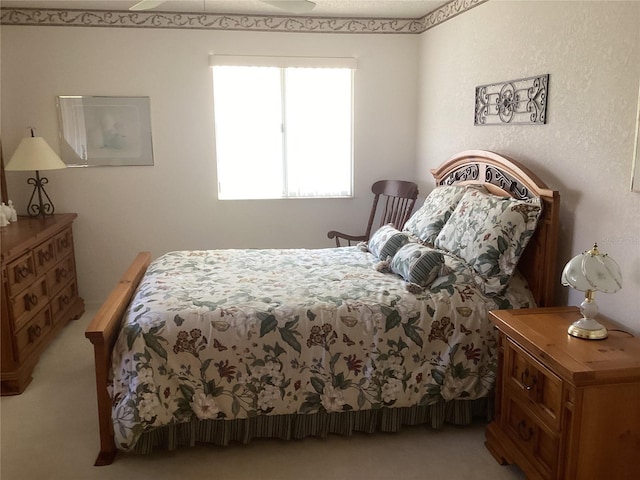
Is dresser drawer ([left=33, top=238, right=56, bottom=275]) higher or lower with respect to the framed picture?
lower

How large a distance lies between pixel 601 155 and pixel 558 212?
0.34 m

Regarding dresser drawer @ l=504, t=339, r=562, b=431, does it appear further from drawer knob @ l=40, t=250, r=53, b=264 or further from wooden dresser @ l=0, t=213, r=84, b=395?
drawer knob @ l=40, t=250, r=53, b=264

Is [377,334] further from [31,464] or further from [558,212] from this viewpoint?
[31,464]

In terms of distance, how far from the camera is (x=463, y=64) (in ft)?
12.2

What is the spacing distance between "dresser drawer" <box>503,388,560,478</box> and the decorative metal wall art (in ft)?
4.80

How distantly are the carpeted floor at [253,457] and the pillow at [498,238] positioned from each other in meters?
0.76

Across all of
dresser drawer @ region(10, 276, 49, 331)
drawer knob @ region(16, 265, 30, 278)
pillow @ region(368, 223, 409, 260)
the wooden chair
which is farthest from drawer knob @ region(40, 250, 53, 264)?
pillow @ region(368, 223, 409, 260)

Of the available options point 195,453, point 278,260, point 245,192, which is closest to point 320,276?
point 278,260

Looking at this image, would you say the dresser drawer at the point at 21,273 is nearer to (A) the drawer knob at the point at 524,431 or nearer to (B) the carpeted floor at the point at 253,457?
(B) the carpeted floor at the point at 253,457

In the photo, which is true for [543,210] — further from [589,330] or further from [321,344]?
[321,344]

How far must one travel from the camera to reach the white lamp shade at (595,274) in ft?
6.64

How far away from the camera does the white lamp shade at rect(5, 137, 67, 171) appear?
3.81 metres

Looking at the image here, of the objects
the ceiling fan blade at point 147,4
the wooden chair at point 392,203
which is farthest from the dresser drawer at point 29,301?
the wooden chair at point 392,203

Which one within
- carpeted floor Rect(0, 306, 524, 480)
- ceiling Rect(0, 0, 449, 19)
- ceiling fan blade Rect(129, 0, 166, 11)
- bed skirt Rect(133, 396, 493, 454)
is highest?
ceiling Rect(0, 0, 449, 19)
